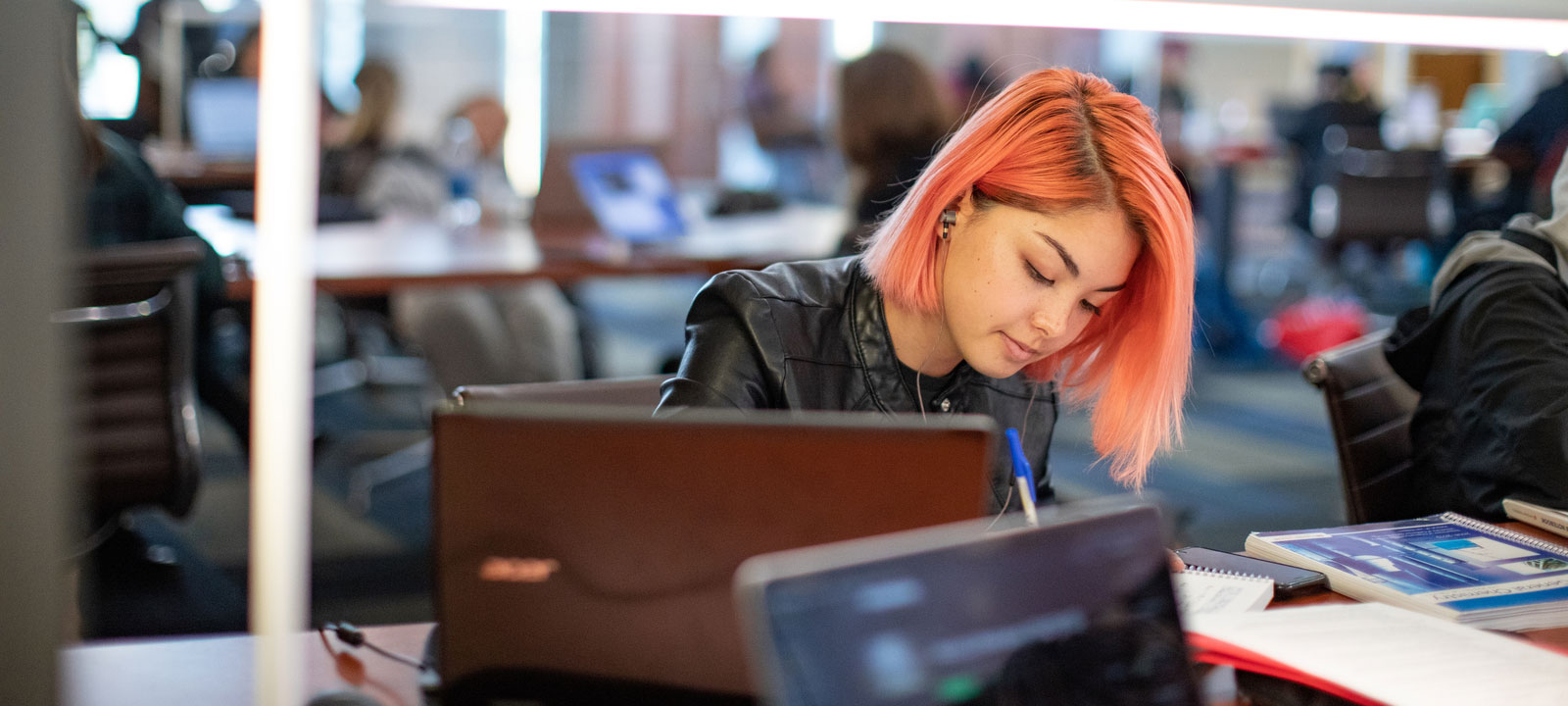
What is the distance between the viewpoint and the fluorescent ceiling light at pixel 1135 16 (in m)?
1.00

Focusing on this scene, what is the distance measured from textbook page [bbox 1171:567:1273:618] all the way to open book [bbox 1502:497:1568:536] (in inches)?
17.6

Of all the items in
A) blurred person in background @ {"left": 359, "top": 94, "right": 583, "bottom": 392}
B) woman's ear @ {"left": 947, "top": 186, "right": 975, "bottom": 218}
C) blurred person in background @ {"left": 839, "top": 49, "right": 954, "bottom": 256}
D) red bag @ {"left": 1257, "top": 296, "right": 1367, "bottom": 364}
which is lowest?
red bag @ {"left": 1257, "top": 296, "right": 1367, "bottom": 364}

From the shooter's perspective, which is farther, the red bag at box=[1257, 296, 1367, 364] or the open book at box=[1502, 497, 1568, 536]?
the red bag at box=[1257, 296, 1367, 364]

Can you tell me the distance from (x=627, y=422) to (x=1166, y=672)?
13.7 inches

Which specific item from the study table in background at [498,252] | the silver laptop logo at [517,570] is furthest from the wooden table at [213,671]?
the study table in background at [498,252]

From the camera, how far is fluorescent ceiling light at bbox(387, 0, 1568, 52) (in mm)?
1000

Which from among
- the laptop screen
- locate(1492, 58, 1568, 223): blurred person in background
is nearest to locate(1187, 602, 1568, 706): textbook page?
the laptop screen

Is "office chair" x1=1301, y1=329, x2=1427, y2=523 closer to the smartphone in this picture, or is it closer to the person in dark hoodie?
the person in dark hoodie

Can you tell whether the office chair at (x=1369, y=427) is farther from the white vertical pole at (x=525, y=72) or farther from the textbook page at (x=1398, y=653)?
the white vertical pole at (x=525, y=72)

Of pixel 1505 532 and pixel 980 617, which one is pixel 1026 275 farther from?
pixel 980 617

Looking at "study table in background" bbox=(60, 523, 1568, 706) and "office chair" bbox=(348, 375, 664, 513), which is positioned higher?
"office chair" bbox=(348, 375, 664, 513)

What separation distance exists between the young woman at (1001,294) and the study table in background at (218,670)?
1.32ft

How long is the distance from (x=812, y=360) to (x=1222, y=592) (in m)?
0.50

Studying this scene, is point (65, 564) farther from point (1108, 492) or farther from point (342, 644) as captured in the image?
point (1108, 492)
